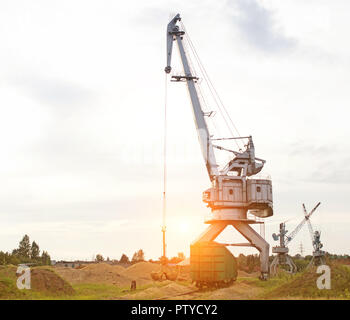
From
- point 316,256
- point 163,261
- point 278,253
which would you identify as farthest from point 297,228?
point 163,261

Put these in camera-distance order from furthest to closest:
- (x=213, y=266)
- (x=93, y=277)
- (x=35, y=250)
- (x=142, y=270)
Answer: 1. (x=35, y=250)
2. (x=142, y=270)
3. (x=93, y=277)
4. (x=213, y=266)

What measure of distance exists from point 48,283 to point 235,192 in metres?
16.4

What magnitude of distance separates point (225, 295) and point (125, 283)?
24.1 meters

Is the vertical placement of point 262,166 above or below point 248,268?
above

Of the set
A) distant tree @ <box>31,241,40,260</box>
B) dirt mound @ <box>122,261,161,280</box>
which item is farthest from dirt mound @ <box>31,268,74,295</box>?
distant tree @ <box>31,241,40,260</box>

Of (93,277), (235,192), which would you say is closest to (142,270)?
(93,277)

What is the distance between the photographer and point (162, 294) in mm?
28156

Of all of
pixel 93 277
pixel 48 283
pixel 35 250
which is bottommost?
pixel 93 277

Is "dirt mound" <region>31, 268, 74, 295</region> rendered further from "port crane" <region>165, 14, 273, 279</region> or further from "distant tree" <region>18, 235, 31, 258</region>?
"distant tree" <region>18, 235, 31, 258</region>

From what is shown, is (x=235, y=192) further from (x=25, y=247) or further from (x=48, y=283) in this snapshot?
(x=25, y=247)

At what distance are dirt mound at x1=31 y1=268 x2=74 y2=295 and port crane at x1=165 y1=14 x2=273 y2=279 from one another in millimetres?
11254

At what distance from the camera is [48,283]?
3241 cm

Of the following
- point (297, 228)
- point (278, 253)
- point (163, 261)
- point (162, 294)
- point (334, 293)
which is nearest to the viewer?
point (334, 293)

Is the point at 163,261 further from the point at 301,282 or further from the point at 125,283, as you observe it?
the point at 125,283
